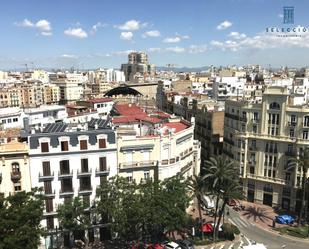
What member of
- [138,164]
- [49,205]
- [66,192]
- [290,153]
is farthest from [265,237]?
[49,205]

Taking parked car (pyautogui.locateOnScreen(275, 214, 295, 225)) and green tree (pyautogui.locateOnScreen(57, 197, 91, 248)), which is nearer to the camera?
green tree (pyautogui.locateOnScreen(57, 197, 91, 248))

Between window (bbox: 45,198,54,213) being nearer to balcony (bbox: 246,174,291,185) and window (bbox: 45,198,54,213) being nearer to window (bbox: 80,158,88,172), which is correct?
window (bbox: 80,158,88,172)

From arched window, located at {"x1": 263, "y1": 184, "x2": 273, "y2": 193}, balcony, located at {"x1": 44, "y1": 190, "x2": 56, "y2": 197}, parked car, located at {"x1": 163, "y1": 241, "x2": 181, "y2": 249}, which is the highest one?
balcony, located at {"x1": 44, "y1": 190, "x2": 56, "y2": 197}

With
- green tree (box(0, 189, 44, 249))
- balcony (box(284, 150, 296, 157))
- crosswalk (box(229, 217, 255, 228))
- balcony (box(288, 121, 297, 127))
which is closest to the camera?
green tree (box(0, 189, 44, 249))

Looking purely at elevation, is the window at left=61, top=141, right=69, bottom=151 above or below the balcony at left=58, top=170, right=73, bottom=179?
above

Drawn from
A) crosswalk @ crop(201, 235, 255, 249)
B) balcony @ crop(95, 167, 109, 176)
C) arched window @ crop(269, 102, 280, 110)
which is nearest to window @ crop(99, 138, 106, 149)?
balcony @ crop(95, 167, 109, 176)

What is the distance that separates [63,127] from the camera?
58250 millimetres

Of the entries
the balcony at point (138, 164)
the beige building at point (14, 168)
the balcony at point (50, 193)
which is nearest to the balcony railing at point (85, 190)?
the balcony at point (50, 193)

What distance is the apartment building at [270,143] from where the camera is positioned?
72875 mm

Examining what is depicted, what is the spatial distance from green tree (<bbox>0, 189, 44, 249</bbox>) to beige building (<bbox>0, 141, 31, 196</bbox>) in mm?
11471

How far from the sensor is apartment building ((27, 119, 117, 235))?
5516cm

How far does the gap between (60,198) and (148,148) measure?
1761 cm

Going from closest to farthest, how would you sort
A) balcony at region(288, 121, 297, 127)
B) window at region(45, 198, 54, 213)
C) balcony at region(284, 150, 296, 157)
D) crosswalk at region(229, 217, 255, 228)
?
window at region(45, 198, 54, 213), crosswalk at region(229, 217, 255, 228), balcony at region(288, 121, 297, 127), balcony at region(284, 150, 296, 157)

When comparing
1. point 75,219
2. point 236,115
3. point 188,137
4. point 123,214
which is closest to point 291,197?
point 236,115
